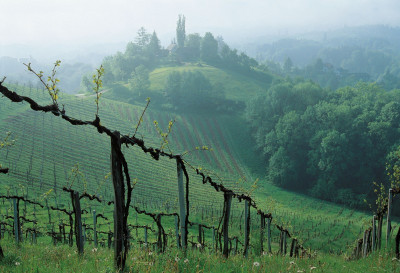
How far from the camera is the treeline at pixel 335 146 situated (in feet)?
185

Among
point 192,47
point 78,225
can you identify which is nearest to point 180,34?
point 192,47

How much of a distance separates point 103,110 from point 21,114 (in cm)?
2017

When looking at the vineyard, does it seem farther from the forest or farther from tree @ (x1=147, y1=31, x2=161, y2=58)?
tree @ (x1=147, y1=31, x2=161, y2=58)

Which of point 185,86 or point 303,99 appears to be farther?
point 185,86

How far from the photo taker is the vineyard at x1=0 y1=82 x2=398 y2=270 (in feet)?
99.8

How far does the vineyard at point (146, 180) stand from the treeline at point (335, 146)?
4.07m

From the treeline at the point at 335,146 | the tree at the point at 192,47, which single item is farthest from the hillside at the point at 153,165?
the tree at the point at 192,47

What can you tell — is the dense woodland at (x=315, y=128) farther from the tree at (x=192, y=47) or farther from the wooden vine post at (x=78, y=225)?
the wooden vine post at (x=78, y=225)

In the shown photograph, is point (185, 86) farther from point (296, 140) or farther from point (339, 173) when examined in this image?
point (339, 173)

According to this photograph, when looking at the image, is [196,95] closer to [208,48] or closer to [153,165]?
[153,165]

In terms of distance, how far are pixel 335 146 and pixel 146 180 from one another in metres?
33.3

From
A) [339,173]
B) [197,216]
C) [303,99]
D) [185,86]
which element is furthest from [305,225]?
[185,86]

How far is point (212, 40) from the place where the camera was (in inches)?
5364

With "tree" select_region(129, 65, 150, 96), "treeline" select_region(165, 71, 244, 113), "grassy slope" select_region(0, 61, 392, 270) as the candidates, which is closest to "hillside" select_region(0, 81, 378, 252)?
"grassy slope" select_region(0, 61, 392, 270)
